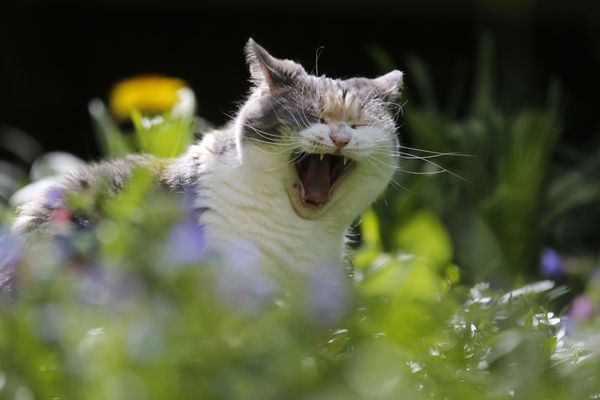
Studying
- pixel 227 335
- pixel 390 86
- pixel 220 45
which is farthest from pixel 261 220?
pixel 220 45

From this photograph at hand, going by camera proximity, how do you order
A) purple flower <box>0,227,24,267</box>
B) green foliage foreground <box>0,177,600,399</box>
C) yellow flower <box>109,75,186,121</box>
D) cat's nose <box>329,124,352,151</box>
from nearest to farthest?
1. green foliage foreground <box>0,177,600,399</box>
2. purple flower <box>0,227,24,267</box>
3. cat's nose <box>329,124,352,151</box>
4. yellow flower <box>109,75,186,121</box>

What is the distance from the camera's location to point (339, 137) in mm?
2078

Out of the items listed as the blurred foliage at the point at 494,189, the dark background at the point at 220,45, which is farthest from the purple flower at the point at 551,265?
the dark background at the point at 220,45

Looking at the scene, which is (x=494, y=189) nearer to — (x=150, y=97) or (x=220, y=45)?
(x=150, y=97)

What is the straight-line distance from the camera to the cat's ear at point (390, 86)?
7.58ft

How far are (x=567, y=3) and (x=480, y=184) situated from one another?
6.53ft

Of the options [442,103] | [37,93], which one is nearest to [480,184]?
[442,103]

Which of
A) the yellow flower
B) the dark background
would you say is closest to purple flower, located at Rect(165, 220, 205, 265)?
the yellow flower

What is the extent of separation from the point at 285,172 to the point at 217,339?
3.49ft

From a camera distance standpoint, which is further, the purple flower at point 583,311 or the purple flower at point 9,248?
the purple flower at point 583,311

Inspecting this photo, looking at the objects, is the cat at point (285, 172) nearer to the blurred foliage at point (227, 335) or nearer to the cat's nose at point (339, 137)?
the cat's nose at point (339, 137)

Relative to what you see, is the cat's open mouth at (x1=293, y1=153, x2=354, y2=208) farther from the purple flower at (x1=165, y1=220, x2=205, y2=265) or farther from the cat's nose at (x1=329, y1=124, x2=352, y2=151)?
the purple flower at (x1=165, y1=220, x2=205, y2=265)

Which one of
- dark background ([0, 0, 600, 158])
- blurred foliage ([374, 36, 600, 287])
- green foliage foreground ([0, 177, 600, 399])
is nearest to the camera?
green foliage foreground ([0, 177, 600, 399])

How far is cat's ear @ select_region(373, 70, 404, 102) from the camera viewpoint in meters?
2.31
